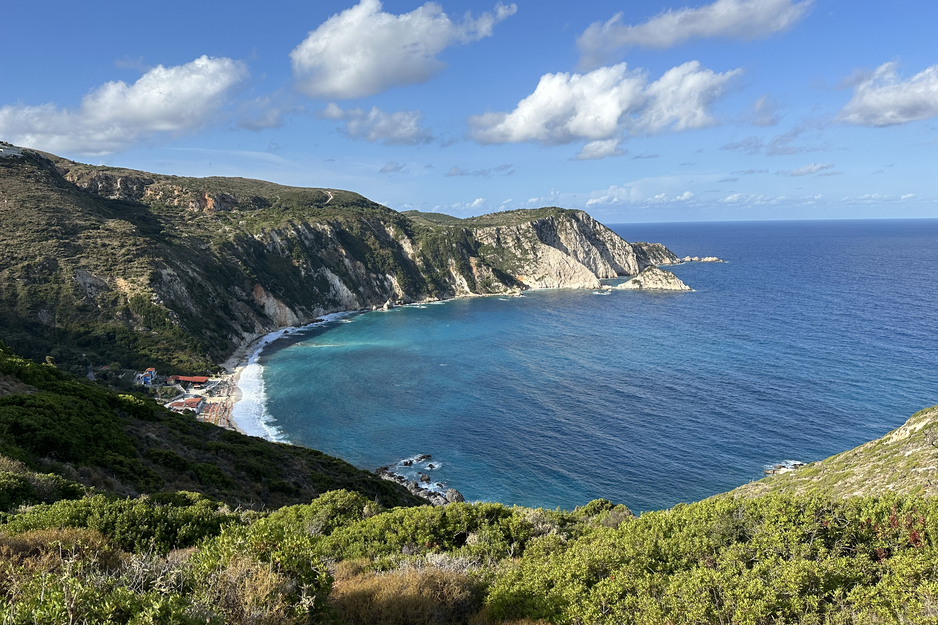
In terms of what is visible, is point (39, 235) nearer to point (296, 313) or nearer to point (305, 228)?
point (296, 313)

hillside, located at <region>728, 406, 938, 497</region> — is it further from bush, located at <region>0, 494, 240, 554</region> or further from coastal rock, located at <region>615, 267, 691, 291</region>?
coastal rock, located at <region>615, 267, 691, 291</region>

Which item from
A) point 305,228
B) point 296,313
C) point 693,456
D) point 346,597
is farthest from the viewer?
point 305,228

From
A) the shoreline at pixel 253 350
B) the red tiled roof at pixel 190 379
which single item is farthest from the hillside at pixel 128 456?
the red tiled roof at pixel 190 379

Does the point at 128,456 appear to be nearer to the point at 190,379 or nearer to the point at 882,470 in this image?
the point at 882,470

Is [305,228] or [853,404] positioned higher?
[305,228]

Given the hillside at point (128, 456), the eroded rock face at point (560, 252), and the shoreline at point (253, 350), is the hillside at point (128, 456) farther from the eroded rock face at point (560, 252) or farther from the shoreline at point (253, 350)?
the eroded rock face at point (560, 252)

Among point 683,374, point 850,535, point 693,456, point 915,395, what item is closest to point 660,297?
point 683,374

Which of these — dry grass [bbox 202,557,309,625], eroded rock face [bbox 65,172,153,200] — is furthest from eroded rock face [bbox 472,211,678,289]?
dry grass [bbox 202,557,309,625]

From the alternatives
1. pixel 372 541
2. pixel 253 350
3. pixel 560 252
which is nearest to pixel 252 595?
pixel 372 541
